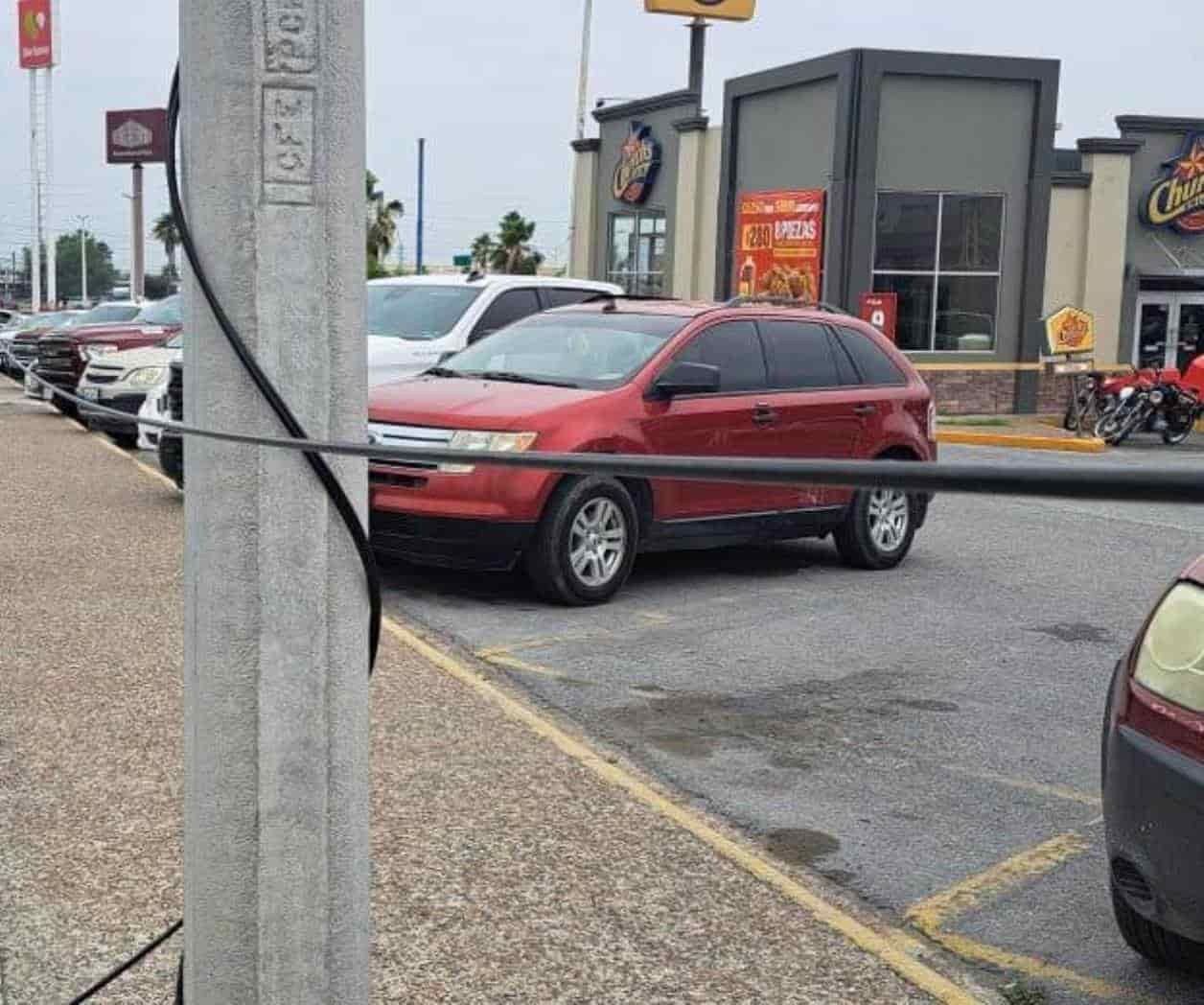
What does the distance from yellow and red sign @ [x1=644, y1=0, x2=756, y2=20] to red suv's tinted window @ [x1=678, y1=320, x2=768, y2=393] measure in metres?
27.5

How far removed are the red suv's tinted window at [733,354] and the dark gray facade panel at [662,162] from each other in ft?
71.8

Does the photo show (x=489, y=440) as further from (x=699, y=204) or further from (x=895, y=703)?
(x=699, y=204)

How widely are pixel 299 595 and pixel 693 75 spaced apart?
34.1 meters

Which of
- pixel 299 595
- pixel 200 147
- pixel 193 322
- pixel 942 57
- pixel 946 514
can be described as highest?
pixel 942 57

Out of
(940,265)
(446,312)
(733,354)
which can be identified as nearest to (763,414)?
(733,354)

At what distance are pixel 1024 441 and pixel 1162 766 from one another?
19.4 m

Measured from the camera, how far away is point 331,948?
2541 mm

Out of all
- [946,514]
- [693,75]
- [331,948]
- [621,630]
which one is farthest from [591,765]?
[693,75]

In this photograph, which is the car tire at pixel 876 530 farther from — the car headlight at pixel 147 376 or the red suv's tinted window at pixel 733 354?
the car headlight at pixel 147 376

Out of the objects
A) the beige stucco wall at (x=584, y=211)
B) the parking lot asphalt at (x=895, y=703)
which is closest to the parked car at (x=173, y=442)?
the parking lot asphalt at (x=895, y=703)

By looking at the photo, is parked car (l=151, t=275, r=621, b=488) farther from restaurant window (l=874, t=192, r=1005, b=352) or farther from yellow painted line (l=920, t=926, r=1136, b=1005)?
restaurant window (l=874, t=192, r=1005, b=352)

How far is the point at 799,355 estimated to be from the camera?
10.1m

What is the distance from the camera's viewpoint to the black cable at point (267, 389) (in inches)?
93.4

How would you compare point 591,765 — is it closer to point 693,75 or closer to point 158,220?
point 693,75
